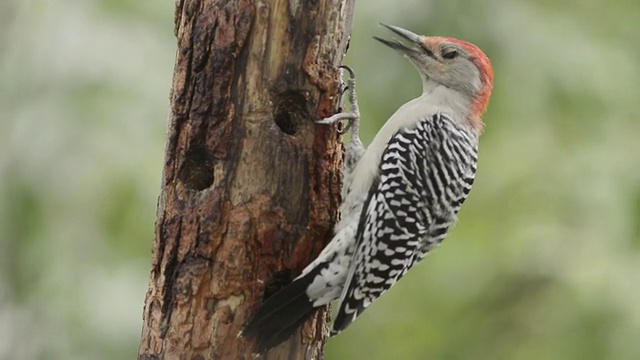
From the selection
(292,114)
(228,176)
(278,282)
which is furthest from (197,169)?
(278,282)

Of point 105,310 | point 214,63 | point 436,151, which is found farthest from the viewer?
point 105,310

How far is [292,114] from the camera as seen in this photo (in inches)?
163

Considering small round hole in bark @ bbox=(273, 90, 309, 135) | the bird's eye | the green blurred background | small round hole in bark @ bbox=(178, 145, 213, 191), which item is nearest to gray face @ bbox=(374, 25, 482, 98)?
the bird's eye

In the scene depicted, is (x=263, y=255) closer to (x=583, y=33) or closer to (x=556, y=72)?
(x=556, y=72)

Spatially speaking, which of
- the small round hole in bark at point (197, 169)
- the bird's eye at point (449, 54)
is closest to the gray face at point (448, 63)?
the bird's eye at point (449, 54)

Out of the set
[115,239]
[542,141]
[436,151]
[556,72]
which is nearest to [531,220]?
[542,141]

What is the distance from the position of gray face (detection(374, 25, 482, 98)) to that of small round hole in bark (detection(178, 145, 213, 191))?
54.4 inches

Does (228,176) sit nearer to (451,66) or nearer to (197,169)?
(197,169)

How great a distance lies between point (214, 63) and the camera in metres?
3.87

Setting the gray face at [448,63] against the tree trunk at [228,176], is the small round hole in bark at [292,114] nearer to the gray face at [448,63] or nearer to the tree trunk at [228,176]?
the tree trunk at [228,176]

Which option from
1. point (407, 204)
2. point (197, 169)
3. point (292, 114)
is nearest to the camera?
point (197, 169)

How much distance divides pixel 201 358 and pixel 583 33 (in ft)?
11.9

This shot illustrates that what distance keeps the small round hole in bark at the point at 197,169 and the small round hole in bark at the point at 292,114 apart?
354mm

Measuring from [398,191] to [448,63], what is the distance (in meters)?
0.96
